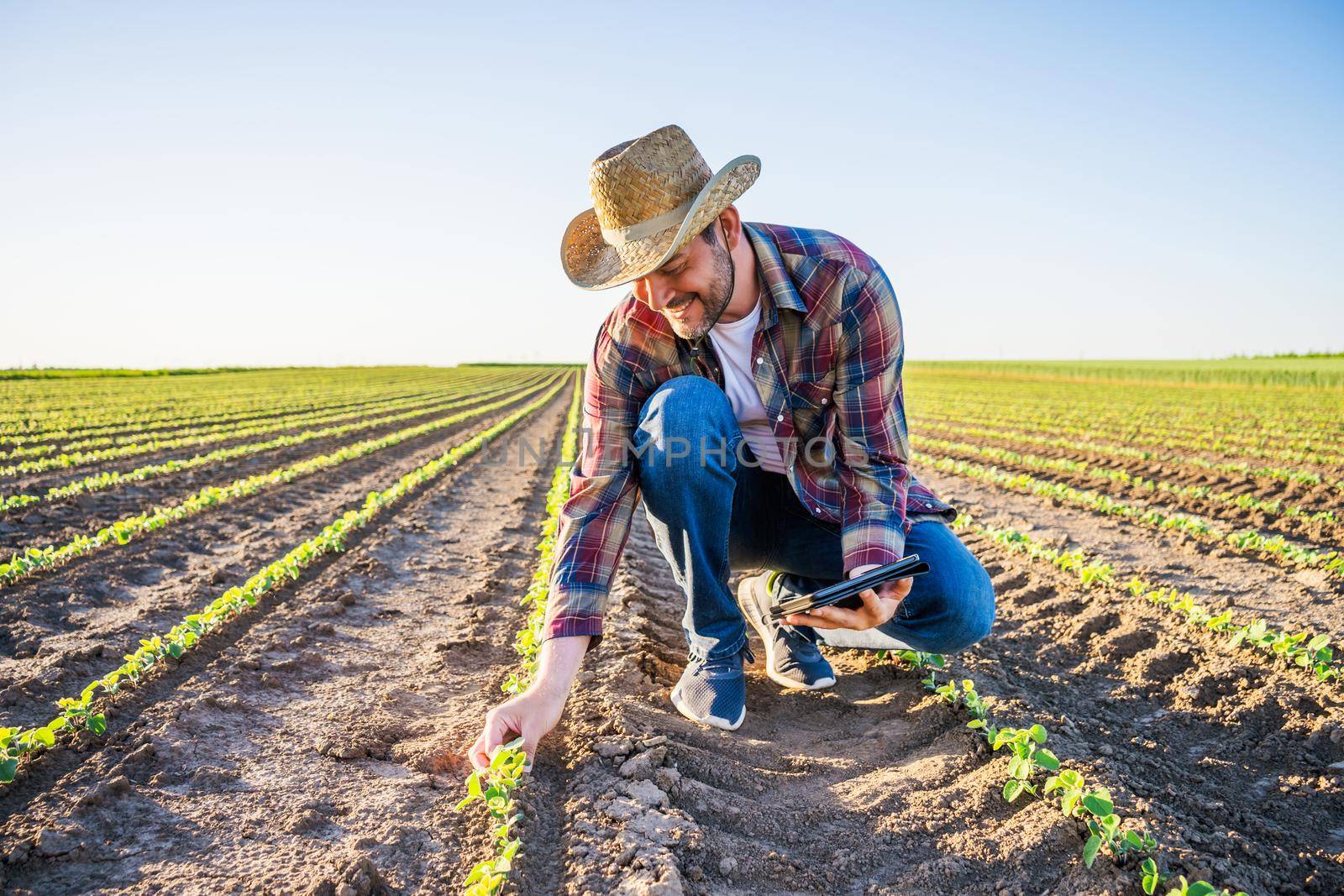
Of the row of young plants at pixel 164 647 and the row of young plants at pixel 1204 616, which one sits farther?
the row of young plants at pixel 1204 616

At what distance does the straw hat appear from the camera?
2068mm

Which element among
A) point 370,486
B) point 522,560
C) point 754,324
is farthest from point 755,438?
point 370,486

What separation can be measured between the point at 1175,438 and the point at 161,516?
491 inches

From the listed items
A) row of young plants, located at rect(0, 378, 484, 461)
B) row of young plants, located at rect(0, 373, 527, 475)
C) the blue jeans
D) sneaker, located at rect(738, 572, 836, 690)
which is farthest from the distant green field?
the blue jeans

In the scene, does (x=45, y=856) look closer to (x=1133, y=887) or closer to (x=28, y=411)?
(x=1133, y=887)

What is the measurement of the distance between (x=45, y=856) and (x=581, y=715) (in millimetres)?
1391

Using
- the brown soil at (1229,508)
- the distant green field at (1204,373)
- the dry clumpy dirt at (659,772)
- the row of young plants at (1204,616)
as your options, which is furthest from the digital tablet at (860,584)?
the distant green field at (1204,373)

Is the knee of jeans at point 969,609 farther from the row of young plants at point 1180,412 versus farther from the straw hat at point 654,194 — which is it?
the row of young plants at point 1180,412

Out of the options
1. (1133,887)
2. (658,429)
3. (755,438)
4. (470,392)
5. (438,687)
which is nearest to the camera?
(1133,887)

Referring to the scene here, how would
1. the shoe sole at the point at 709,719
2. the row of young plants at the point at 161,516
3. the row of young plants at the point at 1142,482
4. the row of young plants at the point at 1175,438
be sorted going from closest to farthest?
the shoe sole at the point at 709,719, the row of young plants at the point at 161,516, the row of young plants at the point at 1142,482, the row of young plants at the point at 1175,438

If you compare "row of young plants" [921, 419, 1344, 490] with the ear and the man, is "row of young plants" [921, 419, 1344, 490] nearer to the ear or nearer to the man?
the man

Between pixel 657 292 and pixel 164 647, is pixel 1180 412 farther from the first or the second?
pixel 164 647

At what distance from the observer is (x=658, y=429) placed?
2.39 metres

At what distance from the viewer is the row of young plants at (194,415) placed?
12602 mm
